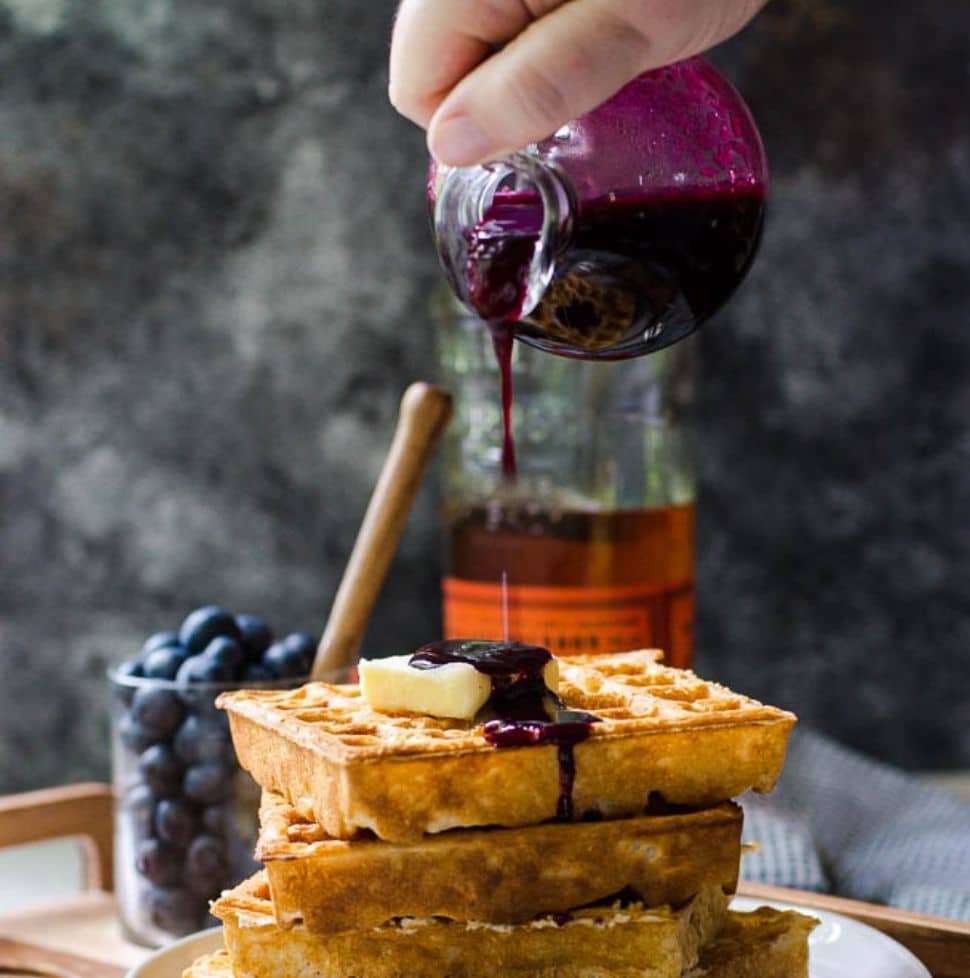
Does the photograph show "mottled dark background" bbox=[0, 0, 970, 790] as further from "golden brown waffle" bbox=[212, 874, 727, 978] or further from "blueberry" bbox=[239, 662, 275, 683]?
"golden brown waffle" bbox=[212, 874, 727, 978]

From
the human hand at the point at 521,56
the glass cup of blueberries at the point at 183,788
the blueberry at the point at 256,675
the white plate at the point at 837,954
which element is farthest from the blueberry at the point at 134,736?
the human hand at the point at 521,56

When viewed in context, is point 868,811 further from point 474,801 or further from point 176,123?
point 176,123

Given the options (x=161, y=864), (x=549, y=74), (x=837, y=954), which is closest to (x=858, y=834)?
(x=837, y=954)

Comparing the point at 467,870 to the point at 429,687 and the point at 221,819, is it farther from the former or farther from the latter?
the point at 221,819

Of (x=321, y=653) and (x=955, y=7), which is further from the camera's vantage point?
(x=955, y=7)

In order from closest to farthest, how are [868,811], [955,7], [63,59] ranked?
[868,811]
[63,59]
[955,7]

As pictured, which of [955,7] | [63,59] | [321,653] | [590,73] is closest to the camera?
[590,73]

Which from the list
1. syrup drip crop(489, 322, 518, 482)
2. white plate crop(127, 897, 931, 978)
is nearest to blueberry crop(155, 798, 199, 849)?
white plate crop(127, 897, 931, 978)

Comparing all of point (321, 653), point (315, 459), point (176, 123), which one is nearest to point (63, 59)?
point (176, 123)
